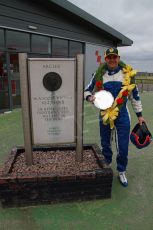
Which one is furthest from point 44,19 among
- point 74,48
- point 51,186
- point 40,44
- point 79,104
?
point 51,186

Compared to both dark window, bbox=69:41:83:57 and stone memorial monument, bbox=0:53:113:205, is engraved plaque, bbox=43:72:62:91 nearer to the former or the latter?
stone memorial monument, bbox=0:53:113:205

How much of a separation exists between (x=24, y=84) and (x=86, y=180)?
55.6 inches

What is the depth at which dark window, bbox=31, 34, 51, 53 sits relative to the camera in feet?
30.9

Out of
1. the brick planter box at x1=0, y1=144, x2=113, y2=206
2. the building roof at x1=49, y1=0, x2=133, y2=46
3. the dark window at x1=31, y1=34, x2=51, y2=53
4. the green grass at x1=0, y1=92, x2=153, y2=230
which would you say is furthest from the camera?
the building roof at x1=49, y1=0, x2=133, y2=46

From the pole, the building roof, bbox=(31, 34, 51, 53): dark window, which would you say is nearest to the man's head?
the pole

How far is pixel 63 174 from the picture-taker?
2854 mm

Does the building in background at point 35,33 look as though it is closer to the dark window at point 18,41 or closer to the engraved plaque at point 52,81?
the dark window at point 18,41

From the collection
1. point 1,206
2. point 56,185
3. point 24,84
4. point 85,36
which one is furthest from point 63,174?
point 85,36

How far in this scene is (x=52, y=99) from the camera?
314 cm

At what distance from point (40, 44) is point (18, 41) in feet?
4.14

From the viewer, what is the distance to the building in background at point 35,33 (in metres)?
8.23

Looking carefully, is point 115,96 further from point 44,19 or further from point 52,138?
point 44,19

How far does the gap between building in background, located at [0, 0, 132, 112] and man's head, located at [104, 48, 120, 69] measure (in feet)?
19.2

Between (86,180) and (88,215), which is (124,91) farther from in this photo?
(88,215)
